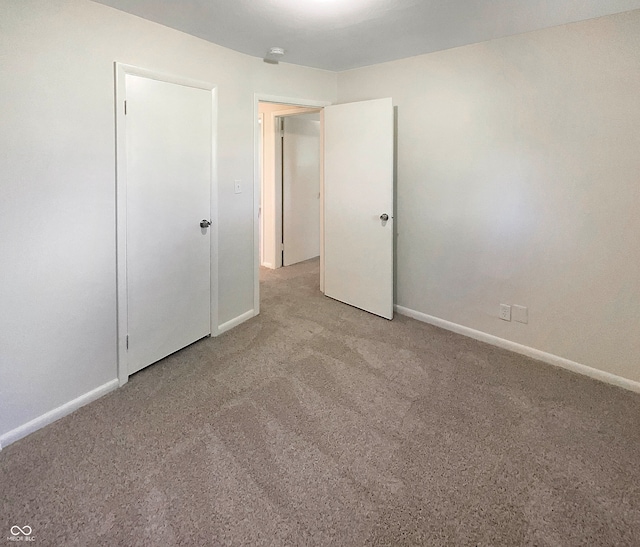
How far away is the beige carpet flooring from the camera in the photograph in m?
1.42

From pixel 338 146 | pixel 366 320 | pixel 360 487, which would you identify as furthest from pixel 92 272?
pixel 338 146

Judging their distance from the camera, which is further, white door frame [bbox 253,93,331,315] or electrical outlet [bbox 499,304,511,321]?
white door frame [bbox 253,93,331,315]

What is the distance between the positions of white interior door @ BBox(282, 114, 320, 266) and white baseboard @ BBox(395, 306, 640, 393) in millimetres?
2330

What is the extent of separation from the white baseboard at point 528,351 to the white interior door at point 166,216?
6.37 ft

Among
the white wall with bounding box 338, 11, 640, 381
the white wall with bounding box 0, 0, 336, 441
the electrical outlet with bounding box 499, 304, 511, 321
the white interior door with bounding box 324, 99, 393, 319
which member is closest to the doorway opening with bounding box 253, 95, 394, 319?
the white interior door with bounding box 324, 99, 393, 319

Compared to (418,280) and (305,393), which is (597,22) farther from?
(305,393)

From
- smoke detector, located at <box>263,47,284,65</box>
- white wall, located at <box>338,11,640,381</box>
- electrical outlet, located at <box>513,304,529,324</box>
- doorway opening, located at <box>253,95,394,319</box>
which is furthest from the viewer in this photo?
doorway opening, located at <box>253,95,394,319</box>

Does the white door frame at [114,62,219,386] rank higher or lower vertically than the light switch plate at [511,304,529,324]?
higher

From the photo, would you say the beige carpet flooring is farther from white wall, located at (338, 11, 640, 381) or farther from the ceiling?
the ceiling

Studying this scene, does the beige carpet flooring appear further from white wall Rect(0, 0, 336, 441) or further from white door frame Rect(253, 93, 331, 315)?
white door frame Rect(253, 93, 331, 315)

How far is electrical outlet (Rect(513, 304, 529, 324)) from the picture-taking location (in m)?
2.81

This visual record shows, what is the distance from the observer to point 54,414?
2.03m

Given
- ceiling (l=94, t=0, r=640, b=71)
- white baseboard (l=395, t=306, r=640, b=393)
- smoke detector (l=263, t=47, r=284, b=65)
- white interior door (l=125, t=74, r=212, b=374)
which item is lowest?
white baseboard (l=395, t=306, r=640, b=393)

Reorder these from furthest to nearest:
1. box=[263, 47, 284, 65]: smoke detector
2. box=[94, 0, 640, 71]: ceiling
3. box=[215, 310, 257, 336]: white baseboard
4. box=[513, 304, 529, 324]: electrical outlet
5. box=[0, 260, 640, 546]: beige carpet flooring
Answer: box=[215, 310, 257, 336]: white baseboard, box=[263, 47, 284, 65]: smoke detector, box=[513, 304, 529, 324]: electrical outlet, box=[94, 0, 640, 71]: ceiling, box=[0, 260, 640, 546]: beige carpet flooring
